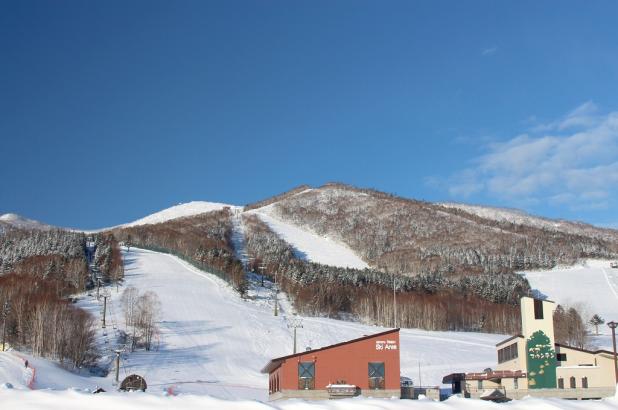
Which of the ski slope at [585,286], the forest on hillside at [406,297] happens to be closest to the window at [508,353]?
the forest on hillside at [406,297]

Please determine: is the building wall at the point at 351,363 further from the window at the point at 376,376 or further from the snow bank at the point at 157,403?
the snow bank at the point at 157,403

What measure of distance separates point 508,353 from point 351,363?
16645mm

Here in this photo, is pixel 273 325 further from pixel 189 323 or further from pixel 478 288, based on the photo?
pixel 478 288

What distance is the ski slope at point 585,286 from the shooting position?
10705cm

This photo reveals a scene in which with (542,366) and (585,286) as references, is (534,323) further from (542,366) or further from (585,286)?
(585,286)

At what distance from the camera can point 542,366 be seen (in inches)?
1686

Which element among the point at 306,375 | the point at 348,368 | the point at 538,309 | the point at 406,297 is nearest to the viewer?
the point at 306,375

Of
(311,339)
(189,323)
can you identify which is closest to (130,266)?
(189,323)

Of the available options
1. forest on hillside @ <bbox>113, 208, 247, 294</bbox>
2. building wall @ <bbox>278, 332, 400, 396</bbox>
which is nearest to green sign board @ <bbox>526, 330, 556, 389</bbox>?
building wall @ <bbox>278, 332, 400, 396</bbox>

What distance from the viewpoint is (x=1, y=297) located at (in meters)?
63.5

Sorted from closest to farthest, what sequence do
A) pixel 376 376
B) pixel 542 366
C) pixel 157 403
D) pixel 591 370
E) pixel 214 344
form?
1. pixel 157 403
2. pixel 376 376
3. pixel 591 370
4. pixel 542 366
5. pixel 214 344

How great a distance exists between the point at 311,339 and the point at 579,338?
36232mm

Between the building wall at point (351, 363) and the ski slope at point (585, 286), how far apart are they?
70.6 m

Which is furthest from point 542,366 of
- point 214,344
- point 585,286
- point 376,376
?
point 585,286
